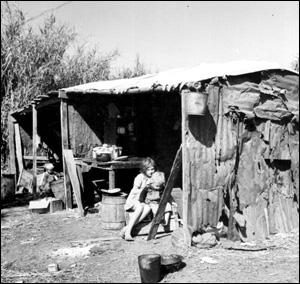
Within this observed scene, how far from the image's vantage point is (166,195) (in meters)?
6.50

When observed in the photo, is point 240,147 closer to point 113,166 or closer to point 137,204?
point 137,204

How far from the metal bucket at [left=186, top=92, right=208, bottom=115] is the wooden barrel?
2.53 metres

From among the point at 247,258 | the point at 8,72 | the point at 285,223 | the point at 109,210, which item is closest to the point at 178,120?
the point at 109,210

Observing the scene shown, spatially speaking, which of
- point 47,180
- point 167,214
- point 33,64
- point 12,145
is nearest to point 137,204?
point 167,214

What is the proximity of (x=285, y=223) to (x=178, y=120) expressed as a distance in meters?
3.66

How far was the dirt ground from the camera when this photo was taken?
4.99 metres

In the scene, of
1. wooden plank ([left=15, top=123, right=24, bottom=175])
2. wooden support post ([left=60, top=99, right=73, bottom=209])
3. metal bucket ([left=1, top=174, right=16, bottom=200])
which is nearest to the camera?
wooden support post ([left=60, top=99, right=73, bottom=209])

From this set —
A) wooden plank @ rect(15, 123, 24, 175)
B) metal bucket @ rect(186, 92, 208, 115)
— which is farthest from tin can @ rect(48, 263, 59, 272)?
wooden plank @ rect(15, 123, 24, 175)

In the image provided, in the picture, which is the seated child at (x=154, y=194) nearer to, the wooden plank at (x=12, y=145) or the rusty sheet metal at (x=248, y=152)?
the rusty sheet metal at (x=248, y=152)

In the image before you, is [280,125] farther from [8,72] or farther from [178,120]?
[8,72]

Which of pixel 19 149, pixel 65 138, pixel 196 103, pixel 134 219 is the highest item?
pixel 196 103

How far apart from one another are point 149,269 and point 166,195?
6.12 ft

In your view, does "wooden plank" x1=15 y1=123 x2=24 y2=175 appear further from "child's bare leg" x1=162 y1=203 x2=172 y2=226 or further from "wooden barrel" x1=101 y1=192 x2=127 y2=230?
"child's bare leg" x1=162 y1=203 x2=172 y2=226

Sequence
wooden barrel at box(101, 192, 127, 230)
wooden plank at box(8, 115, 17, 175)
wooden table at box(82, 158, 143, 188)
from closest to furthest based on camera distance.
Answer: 1. wooden barrel at box(101, 192, 127, 230)
2. wooden table at box(82, 158, 143, 188)
3. wooden plank at box(8, 115, 17, 175)
